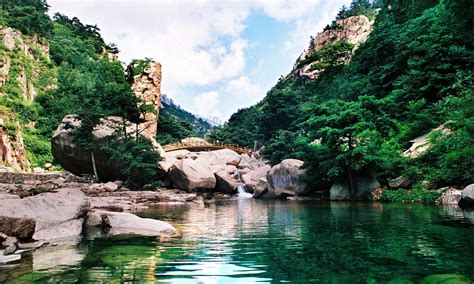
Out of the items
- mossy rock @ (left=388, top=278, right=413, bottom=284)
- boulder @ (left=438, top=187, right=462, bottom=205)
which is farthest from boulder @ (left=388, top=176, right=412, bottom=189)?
mossy rock @ (left=388, top=278, right=413, bottom=284)

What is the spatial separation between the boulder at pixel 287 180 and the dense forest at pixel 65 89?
7.46 metres

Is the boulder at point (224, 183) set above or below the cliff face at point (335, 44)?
below

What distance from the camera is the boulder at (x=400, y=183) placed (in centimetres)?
1719

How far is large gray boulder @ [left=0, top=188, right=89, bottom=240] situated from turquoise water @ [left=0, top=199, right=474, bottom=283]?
2.72 feet

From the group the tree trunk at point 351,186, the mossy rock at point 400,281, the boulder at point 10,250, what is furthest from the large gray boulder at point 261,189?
the mossy rock at point 400,281

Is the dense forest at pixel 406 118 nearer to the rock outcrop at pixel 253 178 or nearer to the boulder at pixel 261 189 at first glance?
the rock outcrop at pixel 253 178

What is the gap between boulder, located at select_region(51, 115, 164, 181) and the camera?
2258cm

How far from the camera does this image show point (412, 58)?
74.5ft

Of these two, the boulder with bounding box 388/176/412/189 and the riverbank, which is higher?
the boulder with bounding box 388/176/412/189

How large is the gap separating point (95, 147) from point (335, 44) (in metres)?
40.8

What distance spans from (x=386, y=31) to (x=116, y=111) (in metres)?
20.8

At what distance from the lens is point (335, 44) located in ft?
173

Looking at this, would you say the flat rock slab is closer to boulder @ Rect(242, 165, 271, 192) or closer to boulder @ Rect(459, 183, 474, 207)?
boulder @ Rect(459, 183, 474, 207)

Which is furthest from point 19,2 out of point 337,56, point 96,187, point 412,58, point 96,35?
point 412,58
